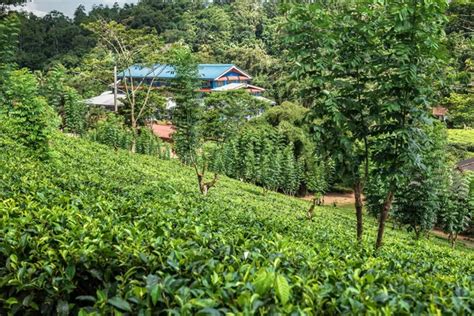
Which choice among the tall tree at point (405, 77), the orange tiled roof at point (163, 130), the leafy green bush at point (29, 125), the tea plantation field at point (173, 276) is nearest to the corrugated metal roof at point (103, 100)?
the orange tiled roof at point (163, 130)

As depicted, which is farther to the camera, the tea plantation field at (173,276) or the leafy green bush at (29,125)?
the leafy green bush at (29,125)

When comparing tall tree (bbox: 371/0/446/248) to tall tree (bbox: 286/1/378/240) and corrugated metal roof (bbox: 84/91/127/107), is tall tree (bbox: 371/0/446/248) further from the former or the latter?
corrugated metal roof (bbox: 84/91/127/107)

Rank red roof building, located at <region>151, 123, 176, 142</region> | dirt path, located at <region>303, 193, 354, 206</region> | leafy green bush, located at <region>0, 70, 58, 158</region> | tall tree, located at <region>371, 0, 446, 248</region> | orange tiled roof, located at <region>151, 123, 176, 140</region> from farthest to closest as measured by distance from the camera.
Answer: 1. orange tiled roof, located at <region>151, 123, 176, 140</region>
2. red roof building, located at <region>151, 123, 176, 142</region>
3. dirt path, located at <region>303, 193, 354, 206</region>
4. leafy green bush, located at <region>0, 70, 58, 158</region>
5. tall tree, located at <region>371, 0, 446, 248</region>

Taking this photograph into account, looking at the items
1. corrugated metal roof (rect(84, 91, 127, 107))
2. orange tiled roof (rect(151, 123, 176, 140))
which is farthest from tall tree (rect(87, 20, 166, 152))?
corrugated metal roof (rect(84, 91, 127, 107))

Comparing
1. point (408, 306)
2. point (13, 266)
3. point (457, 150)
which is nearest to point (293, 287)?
point (408, 306)

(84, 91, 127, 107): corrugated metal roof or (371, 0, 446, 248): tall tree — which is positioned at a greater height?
(371, 0, 446, 248): tall tree

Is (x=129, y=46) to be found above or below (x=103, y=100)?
above

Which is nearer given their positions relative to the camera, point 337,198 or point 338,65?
point 338,65

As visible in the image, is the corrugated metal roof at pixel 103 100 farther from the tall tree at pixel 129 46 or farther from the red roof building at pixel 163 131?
the tall tree at pixel 129 46

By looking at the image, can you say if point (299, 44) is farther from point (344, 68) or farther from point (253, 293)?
point (253, 293)

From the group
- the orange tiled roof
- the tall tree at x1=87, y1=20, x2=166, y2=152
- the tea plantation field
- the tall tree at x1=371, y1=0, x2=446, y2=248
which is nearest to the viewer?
the tea plantation field

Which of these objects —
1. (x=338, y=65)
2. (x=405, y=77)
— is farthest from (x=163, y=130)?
(x=405, y=77)

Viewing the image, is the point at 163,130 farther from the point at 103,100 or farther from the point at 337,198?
the point at 337,198

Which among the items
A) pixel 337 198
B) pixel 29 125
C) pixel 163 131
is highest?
pixel 29 125
